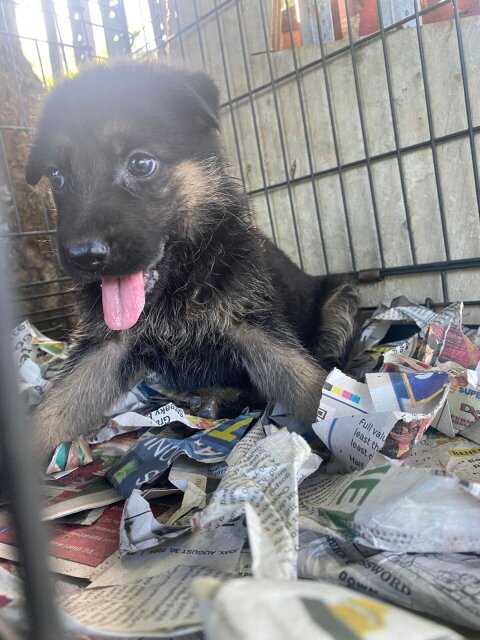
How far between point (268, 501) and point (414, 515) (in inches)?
9.3

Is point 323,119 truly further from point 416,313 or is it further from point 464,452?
point 464,452

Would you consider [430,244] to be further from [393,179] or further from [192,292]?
[192,292]

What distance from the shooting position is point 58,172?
162 cm

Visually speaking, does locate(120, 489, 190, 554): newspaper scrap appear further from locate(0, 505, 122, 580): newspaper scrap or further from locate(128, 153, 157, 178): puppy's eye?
locate(128, 153, 157, 178): puppy's eye

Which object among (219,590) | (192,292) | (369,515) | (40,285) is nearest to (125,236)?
(192,292)

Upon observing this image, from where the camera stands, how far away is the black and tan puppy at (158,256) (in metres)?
1.49

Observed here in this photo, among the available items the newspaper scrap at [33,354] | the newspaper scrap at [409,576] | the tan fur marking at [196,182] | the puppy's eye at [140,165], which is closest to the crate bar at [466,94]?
the tan fur marking at [196,182]

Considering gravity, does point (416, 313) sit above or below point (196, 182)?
below

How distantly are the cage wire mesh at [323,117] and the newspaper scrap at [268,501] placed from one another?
1173mm

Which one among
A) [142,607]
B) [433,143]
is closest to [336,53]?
[433,143]

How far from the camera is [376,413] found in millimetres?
1172

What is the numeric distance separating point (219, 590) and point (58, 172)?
1.44 meters

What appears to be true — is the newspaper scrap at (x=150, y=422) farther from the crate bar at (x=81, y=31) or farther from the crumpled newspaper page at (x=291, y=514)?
the crate bar at (x=81, y=31)

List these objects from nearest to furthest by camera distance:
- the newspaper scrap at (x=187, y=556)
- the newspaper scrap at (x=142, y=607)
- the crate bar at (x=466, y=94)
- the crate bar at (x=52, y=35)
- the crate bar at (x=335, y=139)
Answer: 1. the newspaper scrap at (x=142, y=607)
2. the newspaper scrap at (x=187, y=556)
3. the crate bar at (x=466, y=94)
4. the crate bar at (x=335, y=139)
5. the crate bar at (x=52, y=35)
